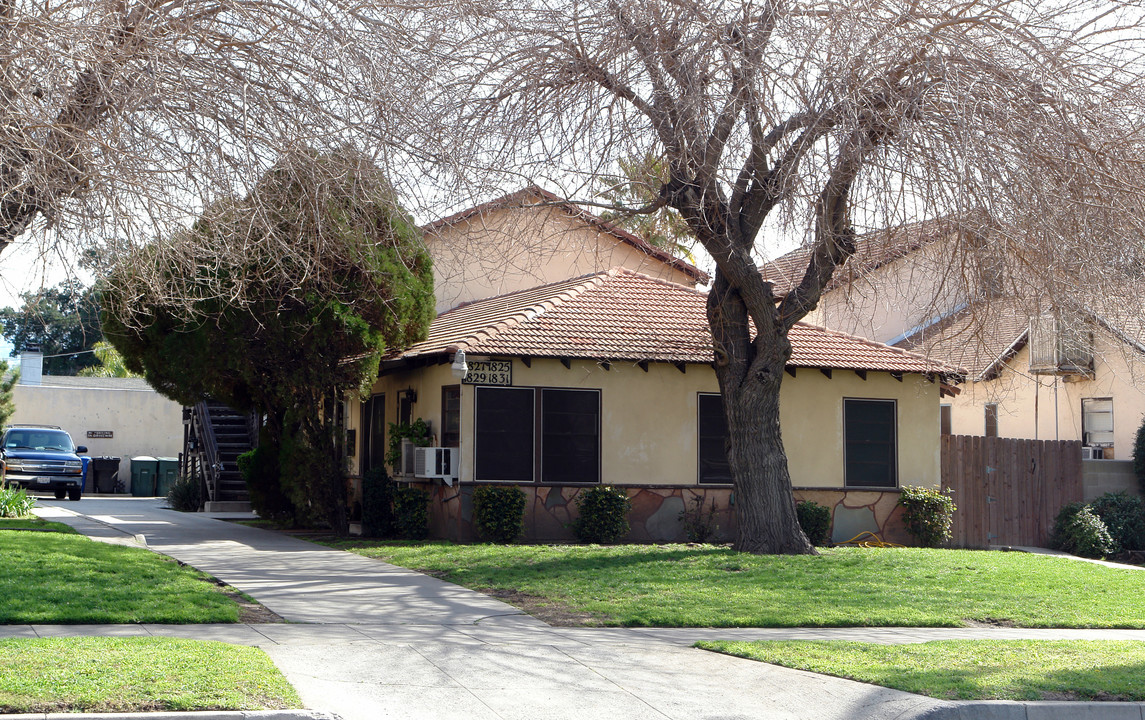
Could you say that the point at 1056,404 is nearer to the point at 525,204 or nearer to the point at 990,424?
the point at 990,424

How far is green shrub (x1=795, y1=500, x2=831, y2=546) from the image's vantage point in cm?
1847

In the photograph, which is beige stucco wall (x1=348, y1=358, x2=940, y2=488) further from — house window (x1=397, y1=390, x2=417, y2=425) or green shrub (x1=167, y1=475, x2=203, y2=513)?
green shrub (x1=167, y1=475, x2=203, y2=513)

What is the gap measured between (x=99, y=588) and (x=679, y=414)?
1043 cm

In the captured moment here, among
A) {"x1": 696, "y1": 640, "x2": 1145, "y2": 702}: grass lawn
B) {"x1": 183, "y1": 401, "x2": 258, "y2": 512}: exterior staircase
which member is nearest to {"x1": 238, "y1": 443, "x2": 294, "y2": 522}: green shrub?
{"x1": 183, "y1": 401, "x2": 258, "y2": 512}: exterior staircase

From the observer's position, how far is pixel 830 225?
12.2 meters

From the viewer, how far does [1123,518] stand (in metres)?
19.8

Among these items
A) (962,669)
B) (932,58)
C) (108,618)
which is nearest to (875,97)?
(932,58)

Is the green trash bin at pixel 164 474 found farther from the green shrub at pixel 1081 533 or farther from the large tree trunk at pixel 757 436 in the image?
the green shrub at pixel 1081 533

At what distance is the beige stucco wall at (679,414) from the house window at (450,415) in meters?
0.12

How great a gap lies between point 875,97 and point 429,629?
281 inches

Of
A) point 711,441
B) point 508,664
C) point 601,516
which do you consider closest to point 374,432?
point 601,516

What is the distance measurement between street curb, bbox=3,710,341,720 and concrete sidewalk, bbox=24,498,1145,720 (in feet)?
0.80

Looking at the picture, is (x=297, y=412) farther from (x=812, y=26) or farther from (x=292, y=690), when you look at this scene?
(x=292, y=690)

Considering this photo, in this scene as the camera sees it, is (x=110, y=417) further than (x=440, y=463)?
Yes
